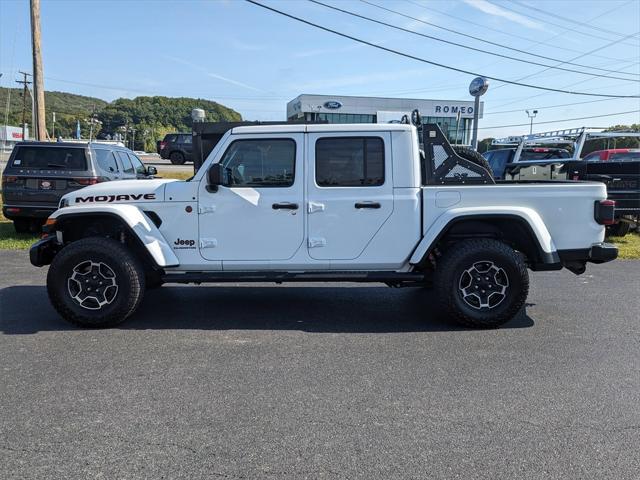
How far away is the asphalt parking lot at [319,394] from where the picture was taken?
301 cm

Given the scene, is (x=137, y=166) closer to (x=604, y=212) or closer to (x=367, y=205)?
(x=367, y=205)

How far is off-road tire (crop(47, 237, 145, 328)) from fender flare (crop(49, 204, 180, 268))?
0.24 meters

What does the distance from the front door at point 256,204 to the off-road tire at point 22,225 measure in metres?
7.22

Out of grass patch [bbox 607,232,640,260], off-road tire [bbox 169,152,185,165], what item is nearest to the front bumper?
grass patch [bbox 607,232,640,260]

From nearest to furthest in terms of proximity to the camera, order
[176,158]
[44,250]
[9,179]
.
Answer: [44,250] → [9,179] → [176,158]

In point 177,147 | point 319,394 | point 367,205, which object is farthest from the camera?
point 177,147

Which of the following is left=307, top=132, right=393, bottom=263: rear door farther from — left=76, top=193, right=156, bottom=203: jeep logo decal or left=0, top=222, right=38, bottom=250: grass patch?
left=0, top=222, right=38, bottom=250: grass patch

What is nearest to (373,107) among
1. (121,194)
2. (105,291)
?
(121,194)

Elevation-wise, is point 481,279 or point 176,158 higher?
point 176,158

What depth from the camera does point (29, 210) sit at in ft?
33.1

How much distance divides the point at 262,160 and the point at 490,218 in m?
2.35

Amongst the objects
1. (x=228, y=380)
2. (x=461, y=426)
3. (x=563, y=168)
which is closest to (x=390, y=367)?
(x=461, y=426)

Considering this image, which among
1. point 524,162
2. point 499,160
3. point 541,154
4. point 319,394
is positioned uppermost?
point 541,154

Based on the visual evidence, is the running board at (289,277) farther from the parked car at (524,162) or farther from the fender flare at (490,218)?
the parked car at (524,162)
